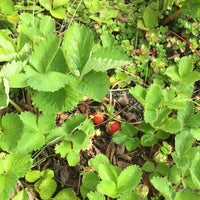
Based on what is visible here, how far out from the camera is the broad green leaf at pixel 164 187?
153 cm

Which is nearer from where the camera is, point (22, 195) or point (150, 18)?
point (22, 195)

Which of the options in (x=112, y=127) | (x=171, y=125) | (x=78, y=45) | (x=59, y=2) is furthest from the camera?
(x=59, y=2)

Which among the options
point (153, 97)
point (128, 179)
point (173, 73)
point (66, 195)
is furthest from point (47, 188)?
point (173, 73)

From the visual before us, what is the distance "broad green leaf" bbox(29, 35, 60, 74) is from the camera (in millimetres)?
1510

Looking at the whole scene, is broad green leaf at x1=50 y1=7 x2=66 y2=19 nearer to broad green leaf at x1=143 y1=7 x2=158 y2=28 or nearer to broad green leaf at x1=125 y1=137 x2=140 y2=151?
broad green leaf at x1=143 y1=7 x2=158 y2=28

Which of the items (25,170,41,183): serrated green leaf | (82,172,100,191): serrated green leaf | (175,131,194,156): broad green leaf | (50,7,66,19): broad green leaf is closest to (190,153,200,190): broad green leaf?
(175,131,194,156): broad green leaf

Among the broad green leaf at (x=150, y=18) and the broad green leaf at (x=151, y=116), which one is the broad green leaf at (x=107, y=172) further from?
the broad green leaf at (x=150, y=18)

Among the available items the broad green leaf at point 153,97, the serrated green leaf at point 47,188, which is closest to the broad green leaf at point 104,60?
the broad green leaf at point 153,97

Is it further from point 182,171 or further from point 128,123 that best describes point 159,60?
point 182,171

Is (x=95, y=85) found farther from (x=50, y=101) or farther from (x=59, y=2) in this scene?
(x=59, y=2)

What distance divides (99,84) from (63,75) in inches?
5.1

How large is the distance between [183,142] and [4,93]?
0.71m

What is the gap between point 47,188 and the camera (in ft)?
5.41

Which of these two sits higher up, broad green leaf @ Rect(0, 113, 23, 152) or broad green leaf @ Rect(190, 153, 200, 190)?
broad green leaf @ Rect(0, 113, 23, 152)
